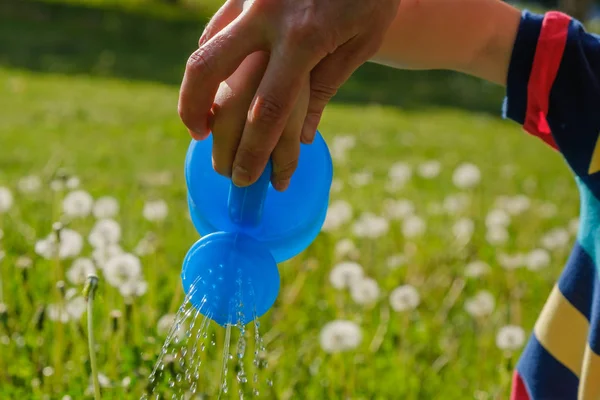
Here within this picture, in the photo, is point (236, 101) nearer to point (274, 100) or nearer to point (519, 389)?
point (274, 100)

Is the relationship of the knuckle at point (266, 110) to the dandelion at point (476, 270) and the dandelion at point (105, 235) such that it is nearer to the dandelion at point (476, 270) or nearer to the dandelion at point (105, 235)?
the dandelion at point (105, 235)

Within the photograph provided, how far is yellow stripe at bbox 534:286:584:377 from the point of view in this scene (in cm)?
135

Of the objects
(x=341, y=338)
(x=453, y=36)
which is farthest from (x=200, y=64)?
(x=341, y=338)

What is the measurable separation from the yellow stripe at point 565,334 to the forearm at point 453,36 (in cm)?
35

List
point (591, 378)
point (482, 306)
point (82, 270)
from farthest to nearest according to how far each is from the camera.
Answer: point (482, 306) → point (82, 270) → point (591, 378)

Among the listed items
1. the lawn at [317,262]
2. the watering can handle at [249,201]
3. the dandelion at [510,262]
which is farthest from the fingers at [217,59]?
the dandelion at [510,262]

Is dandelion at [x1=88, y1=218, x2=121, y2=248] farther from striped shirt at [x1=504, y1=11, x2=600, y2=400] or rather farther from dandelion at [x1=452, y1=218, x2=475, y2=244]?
dandelion at [x1=452, y1=218, x2=475, y2=244]

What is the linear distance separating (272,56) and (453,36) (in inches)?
19.9

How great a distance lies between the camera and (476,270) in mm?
2412

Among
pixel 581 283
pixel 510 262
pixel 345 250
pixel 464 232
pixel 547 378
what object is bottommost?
pixel 464 232

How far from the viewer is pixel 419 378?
1979 millimetres

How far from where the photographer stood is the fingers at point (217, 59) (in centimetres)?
88

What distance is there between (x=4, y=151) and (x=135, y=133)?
3.73 ft

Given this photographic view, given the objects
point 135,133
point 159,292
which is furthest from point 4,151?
point 159,292
